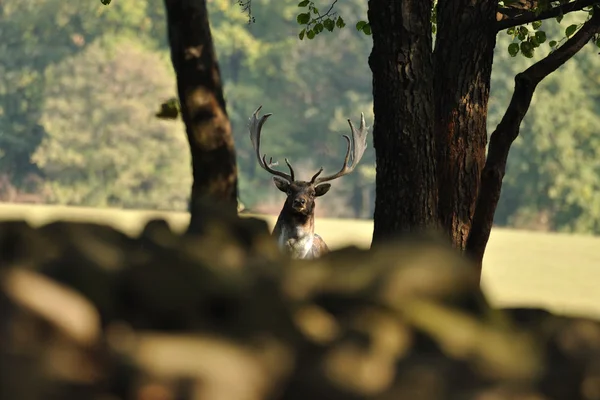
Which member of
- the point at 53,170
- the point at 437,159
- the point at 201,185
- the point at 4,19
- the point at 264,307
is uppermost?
the point at 264,307

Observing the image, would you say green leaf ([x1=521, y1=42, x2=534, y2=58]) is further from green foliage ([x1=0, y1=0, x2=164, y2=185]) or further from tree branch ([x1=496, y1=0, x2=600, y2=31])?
green foliage ([x1=0, y1=0, x2=164, y2=185])

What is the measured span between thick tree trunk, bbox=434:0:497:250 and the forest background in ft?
224

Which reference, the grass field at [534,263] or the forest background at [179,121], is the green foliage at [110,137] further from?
the grass field at [534,263]

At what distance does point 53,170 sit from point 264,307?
275 feet

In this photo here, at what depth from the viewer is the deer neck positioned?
16938 millimetres

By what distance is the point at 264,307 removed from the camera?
188cm

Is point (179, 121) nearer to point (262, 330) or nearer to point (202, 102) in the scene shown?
point (202, 102)

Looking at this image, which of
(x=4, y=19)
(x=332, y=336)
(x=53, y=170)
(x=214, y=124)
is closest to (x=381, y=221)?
(x=214, y=124)

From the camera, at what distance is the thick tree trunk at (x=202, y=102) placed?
4.03 m

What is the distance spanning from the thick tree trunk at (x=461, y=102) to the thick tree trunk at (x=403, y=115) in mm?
727

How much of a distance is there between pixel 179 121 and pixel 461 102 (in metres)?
72.1

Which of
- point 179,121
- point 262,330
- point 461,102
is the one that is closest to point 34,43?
point 179,121

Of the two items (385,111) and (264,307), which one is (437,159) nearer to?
(385,111)

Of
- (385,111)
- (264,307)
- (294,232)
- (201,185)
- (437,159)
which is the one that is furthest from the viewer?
(294,232)
